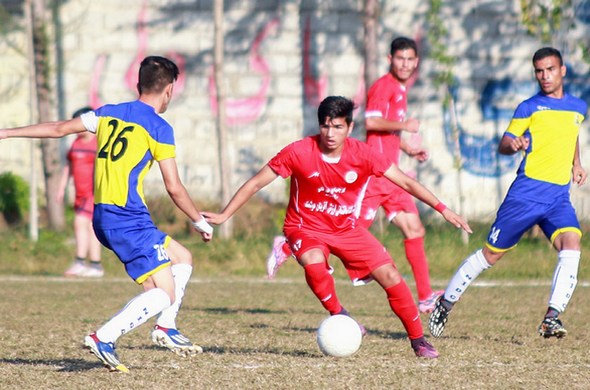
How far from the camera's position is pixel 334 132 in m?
7.21

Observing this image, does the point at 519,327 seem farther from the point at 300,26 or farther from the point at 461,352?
the point at 300,26

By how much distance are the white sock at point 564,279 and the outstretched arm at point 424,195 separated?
119cm

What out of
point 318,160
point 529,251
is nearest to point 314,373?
point 318,160

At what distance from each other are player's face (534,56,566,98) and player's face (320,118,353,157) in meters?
1.69

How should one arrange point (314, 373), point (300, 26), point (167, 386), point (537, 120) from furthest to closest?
point (300, 26) < point (537, 120) < point (314, 373) < point (167, 386)

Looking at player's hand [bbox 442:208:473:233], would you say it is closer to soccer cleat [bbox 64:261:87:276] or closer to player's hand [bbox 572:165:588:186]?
player's hand [bbox 572:165:588:186]

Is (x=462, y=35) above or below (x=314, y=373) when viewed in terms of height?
above

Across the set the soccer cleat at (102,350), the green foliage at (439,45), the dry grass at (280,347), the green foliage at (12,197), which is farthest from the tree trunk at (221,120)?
the soccer cleat at (102,350)

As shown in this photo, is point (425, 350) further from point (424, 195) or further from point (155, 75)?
point (155, 75)

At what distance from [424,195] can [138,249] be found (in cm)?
179

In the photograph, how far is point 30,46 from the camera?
15.9m

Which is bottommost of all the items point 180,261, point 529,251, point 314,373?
point 529,251

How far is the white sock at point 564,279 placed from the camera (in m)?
7.95

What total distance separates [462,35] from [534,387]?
11.5m
